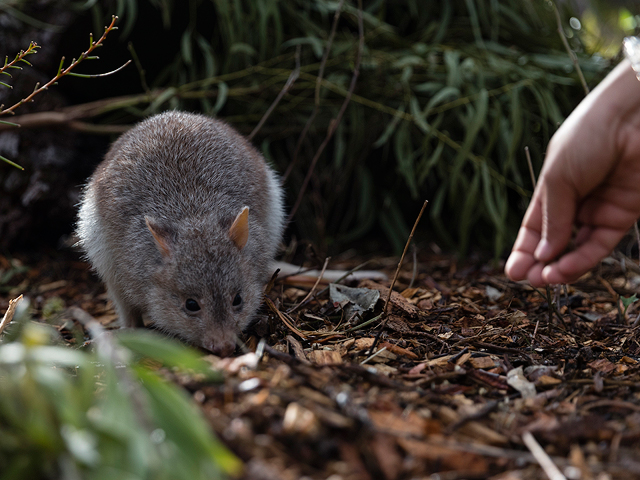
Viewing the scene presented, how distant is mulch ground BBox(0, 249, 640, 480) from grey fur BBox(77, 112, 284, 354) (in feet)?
1.16

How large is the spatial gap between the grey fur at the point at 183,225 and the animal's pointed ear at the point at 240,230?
0.04m

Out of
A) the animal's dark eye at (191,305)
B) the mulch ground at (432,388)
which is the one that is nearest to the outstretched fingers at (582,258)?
the mulch ground at (432,388)

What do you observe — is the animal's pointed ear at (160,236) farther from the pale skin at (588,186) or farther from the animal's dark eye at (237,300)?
the pale skin at (588,186)

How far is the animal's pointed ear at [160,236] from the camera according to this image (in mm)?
3541

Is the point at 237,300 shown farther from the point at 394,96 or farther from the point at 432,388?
the point at 394,96

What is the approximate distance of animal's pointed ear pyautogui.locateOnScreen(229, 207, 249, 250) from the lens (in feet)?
11.7

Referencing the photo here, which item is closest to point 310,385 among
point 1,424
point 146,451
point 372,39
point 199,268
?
point 146,451

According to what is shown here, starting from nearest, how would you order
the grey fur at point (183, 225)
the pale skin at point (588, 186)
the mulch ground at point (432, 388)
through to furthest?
the mulch ground at point (432, 388)
the pale skin at point (588, 186)
the grey fur at point (183, 225)

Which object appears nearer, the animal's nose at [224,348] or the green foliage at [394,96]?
the animal's nose at [224,348]

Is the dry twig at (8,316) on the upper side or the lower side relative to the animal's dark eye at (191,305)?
upper

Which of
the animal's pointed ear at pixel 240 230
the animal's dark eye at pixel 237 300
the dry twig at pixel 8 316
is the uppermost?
the animal's pointed ear at pixel 240 230

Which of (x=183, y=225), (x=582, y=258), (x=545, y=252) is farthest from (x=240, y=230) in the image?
(x=582, y=258)

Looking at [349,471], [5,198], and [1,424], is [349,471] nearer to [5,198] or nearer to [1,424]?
[1,424]

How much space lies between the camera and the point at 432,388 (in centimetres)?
250
